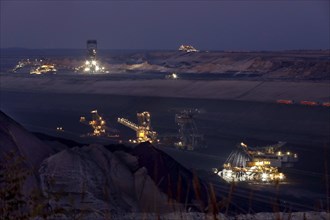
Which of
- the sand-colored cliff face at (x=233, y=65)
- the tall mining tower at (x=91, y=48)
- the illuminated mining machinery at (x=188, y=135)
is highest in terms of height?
the tall mining tower at (x=91, y=48)

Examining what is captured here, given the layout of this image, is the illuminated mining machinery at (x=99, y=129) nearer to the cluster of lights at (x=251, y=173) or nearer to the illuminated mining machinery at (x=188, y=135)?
the illuminated mining machinery at (x=188, y=135)

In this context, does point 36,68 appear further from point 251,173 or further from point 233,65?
point 251,173

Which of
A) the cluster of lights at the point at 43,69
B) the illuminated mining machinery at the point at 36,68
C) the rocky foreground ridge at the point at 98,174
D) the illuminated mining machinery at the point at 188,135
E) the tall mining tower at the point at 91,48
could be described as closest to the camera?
the rocky foreground ridge at the point at 98,174

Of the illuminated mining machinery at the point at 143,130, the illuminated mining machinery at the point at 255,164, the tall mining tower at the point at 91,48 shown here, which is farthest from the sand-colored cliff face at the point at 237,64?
the illuminated mining machinery at the point at 255,164

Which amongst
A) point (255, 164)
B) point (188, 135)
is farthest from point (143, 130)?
point (255, 164)

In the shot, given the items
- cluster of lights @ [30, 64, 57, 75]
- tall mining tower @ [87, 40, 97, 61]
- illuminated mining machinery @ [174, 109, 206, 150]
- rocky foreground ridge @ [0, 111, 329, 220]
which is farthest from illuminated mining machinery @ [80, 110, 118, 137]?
tall mining tower @ [87, 40, 97, 61]

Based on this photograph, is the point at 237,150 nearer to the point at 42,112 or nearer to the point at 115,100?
the point at 42,112

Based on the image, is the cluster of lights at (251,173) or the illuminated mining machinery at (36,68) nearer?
the cluster of lights at (251,173)

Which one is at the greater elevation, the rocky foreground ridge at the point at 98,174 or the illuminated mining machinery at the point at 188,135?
the rocky foreground ridge at the point at 98,174
